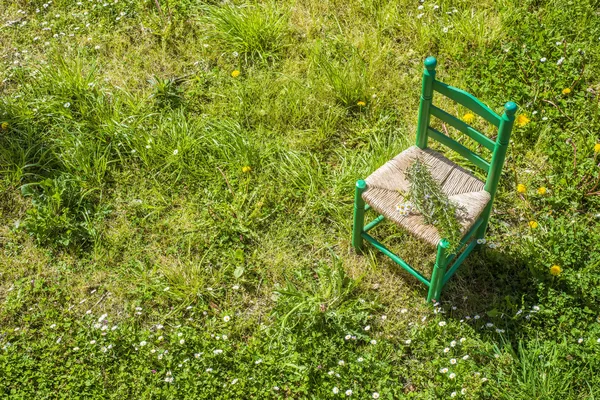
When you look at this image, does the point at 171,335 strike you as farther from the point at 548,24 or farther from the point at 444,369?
the point at 548,24

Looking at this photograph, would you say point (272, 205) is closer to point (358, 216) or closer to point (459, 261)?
point (358, 216)

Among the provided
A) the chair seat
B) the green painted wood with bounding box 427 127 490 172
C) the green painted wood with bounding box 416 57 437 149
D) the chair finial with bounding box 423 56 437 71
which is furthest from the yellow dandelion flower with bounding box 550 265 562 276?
the chair finial with bounding box 423 56 437 71

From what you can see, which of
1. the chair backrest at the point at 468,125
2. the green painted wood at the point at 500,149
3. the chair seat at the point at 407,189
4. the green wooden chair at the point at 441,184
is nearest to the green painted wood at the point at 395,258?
the green wooden chair at the point at 441,184

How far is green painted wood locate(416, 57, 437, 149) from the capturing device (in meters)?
2.83

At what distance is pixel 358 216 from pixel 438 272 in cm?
52

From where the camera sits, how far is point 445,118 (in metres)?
3.00

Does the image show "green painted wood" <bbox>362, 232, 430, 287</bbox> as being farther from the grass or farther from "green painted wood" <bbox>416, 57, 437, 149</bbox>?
"green painted wood" <bbox>416, 57, 437, 149</bbox>

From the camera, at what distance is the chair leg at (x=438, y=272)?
9.45ft

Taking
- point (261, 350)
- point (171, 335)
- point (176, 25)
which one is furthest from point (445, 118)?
point (176, 25)

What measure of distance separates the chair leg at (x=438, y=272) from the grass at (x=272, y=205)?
0.35 ft

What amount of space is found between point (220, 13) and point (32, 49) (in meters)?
1.54

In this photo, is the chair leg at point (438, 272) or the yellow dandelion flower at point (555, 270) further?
the yellow dandelion flower at point (555, 270)

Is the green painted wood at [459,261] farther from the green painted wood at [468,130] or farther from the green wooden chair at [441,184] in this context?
the green painted wood at [468,130]

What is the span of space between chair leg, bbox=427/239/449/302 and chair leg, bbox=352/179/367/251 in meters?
0.48
